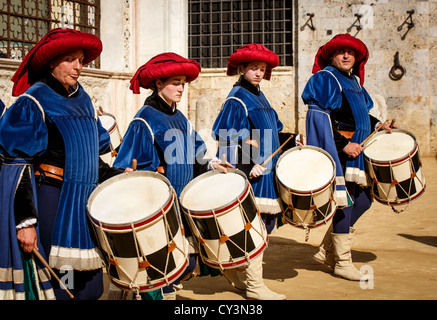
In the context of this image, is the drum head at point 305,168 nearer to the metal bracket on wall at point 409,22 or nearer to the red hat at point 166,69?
the red hat at point 166,69

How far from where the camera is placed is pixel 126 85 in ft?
39.2

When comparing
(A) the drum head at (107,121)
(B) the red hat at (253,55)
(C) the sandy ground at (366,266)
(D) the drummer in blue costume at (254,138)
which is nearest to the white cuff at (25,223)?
(C) the sandy ground at (366,266)

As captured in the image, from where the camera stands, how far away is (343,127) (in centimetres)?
547

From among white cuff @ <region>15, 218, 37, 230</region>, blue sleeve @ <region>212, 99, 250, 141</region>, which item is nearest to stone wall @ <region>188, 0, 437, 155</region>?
blue sleeve @ <region>212, 99, 250, 141</region>

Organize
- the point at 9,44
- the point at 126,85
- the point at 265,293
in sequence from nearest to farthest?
the point at 265,293, the point at 9,44, the point at 126,85

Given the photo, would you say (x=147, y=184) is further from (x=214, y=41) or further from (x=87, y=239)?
(x=214, y=41)

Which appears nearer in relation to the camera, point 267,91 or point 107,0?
point 107,0

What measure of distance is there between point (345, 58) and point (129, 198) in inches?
116

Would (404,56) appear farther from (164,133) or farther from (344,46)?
(164,133)

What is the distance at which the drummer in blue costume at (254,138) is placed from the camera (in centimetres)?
474

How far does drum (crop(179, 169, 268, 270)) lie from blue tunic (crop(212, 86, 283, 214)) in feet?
2.67

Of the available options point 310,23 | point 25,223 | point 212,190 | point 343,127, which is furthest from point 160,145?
point 310,23

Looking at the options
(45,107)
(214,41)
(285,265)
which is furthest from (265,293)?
(214,41)

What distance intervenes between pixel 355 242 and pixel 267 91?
8390 mm
